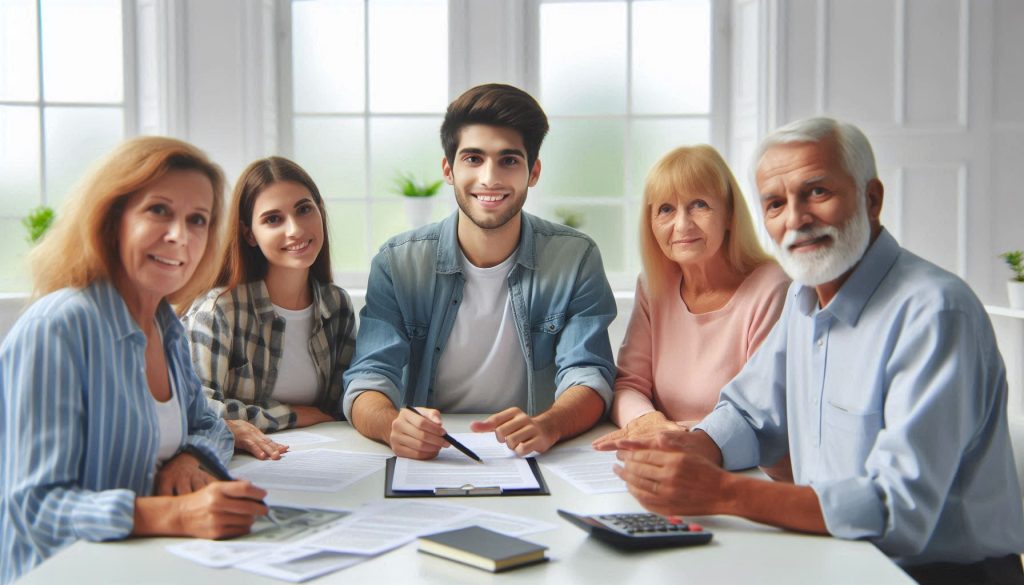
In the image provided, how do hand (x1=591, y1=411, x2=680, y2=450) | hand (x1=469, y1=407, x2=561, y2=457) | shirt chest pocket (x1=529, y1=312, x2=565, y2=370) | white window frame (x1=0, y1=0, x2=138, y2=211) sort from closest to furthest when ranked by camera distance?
hand (x1=469, y1=407, x2=561, y2=457) → hand (x1=591, y1=411, x2=680, y2=450) → shirt chest pocket (x1=529, y1=312, x2=565, y2=370) → white window frame (x1=0, y1=0, x2=138, y2=211)

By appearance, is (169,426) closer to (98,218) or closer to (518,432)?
(98,218)

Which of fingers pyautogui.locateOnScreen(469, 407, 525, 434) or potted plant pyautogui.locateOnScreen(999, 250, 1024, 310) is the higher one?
potted plant pyautogui.locateOnScreen(999, 250, 1024, 310)

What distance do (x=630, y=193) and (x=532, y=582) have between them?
3.14 m

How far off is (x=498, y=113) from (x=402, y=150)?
6.02 feet

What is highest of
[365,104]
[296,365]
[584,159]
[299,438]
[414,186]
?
[365,104]

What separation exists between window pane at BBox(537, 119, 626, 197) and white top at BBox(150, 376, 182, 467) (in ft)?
8.71

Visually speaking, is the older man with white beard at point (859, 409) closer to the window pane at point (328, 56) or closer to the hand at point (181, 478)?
the hand at point (181, 478)

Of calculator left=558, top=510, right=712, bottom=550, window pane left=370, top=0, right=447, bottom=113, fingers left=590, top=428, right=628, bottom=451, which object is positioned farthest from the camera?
window pane left=370, top=0, right=447, bottom=113

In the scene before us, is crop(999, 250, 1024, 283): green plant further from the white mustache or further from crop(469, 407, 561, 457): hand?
crop(469, 407, 561, 457): hand

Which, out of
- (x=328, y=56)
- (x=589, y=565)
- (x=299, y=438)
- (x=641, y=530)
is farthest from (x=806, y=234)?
(x=328, y=56)

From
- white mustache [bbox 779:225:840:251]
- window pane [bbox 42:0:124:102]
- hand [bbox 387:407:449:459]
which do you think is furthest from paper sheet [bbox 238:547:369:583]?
window pane [bbox 42:0:124:102]

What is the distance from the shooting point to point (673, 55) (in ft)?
13.6

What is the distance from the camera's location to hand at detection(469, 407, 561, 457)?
75.9 inches

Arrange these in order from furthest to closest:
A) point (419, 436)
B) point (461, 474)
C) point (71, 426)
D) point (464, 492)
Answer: point (419, 436) < point (461, 474) < point (464, 492) < point (71, 426)
